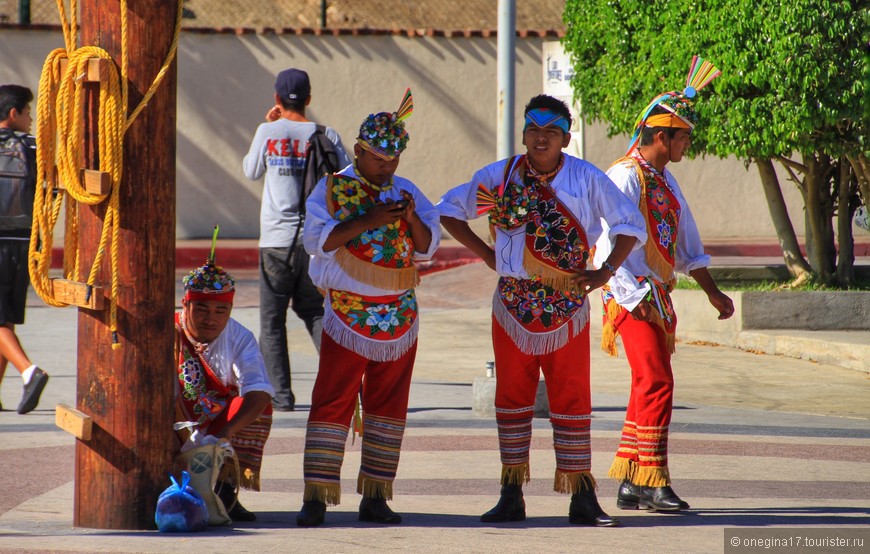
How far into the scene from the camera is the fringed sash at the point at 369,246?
5.65m

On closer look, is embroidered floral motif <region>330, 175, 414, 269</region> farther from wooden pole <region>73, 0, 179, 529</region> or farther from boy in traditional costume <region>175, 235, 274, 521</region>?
wooden pole <region>73, 0, 179, 529</region>

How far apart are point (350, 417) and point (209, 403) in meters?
0.61

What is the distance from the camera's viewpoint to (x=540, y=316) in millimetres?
5723

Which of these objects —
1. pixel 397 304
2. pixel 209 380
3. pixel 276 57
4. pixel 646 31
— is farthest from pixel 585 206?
pixel 276 57

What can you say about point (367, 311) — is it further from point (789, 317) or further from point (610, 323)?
point (789, 317)

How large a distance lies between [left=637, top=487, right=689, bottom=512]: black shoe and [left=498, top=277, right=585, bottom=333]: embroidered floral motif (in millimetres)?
951

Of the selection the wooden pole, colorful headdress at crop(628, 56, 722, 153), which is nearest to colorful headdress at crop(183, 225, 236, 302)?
the wooden pole

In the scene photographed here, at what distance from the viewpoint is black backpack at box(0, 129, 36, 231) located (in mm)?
8102

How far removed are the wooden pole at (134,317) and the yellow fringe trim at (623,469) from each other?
210cm

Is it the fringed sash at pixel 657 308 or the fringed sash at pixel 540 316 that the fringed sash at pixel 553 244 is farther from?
the fringed sash at pixel 657 308

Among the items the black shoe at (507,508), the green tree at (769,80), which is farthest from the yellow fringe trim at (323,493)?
the green tree at (769,80)

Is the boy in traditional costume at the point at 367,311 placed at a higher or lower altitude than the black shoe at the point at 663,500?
higher

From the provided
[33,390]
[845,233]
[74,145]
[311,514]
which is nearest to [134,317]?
[74,145]

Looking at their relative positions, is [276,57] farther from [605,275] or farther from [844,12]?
[605,275]
